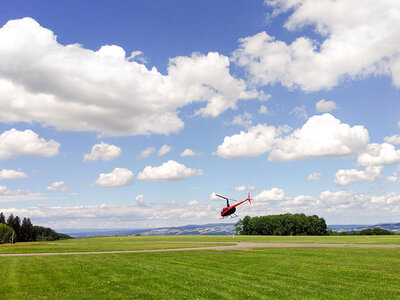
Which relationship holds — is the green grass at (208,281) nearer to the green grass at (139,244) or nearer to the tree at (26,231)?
the green grass at (139,244)

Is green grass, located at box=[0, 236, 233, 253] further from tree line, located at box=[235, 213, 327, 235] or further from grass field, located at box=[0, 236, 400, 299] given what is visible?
tree line, located at box=[235, 213, 327, 235]

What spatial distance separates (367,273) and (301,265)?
5.39m

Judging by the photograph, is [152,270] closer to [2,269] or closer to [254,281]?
[254,281]

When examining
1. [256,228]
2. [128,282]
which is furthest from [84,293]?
[256,228]

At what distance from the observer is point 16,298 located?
16062 mm

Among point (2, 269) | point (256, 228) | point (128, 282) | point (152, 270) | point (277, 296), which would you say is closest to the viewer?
point (277, 296)

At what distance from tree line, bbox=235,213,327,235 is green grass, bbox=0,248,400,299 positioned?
12793cm

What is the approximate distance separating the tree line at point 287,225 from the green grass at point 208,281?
420ft

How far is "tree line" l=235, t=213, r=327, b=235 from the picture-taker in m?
150

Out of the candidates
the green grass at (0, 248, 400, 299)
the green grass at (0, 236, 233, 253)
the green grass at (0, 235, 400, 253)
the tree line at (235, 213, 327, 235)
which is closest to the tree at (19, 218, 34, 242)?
the green grass at (0, 235, 400, 253)

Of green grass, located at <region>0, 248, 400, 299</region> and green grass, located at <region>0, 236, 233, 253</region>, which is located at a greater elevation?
green grass, located at <region>0, 248, 400, 299</region>

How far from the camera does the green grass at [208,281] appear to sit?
16561 millimetres

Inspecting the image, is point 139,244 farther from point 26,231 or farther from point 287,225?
point 26,231

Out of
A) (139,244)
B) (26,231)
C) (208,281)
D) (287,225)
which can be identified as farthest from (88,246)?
(26,231)
